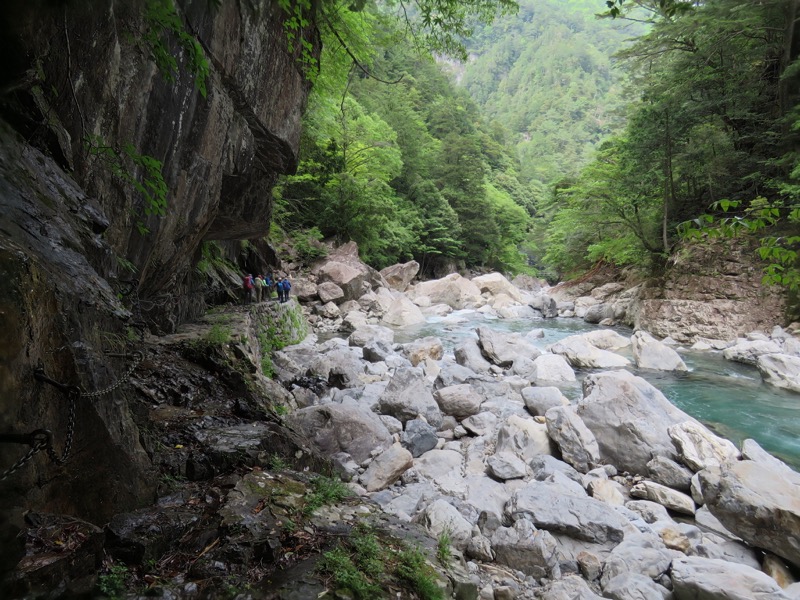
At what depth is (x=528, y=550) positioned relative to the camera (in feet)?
12.8

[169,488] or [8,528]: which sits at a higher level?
[8,528]

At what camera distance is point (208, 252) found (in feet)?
33.9

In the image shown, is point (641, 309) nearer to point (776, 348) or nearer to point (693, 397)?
point (776, 348)

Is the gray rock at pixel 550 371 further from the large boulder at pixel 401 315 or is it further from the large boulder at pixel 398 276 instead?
the large boulder at pixel 398 276

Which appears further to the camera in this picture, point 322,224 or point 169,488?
point 322,224

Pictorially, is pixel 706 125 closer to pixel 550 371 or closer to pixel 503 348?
pixel 503 348

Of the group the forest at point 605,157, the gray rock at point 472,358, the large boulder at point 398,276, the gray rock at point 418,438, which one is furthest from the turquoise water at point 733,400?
the large boulder at point 398,276

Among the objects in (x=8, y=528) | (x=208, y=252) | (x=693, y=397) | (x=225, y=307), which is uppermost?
(x=208, y=252)

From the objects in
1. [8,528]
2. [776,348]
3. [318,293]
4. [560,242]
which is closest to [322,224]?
[318,293]

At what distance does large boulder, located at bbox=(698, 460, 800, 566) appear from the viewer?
3.97 m

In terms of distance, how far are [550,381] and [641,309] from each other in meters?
9.45

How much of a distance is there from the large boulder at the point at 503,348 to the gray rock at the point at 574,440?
17.1ft

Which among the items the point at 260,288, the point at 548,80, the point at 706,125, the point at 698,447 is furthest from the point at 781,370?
the point at 548,80

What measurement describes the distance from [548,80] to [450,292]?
105939 millimetres
